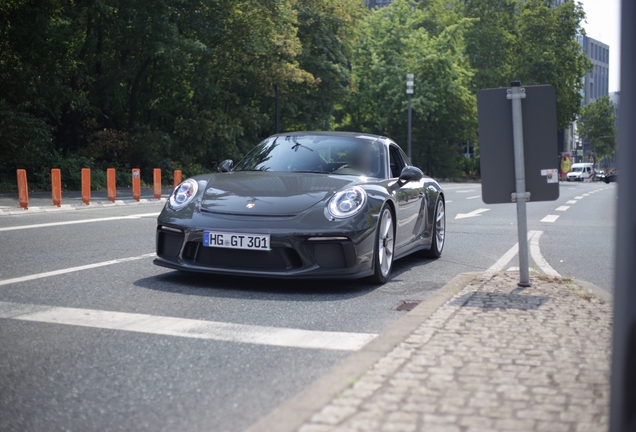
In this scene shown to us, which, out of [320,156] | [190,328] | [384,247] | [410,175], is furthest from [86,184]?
[190,328]

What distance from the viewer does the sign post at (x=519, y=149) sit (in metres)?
6.90

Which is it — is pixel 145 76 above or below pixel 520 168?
above

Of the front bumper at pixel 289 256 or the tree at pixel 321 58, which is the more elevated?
the tree at pixel 321 58

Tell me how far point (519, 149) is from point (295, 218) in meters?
1.86

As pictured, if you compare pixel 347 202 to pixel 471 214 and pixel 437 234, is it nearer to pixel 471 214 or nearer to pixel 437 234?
pixel 437 234

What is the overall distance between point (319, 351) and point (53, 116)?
82.6 ft

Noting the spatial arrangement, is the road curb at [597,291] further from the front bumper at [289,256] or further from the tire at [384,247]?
the front bumper at [289,256]

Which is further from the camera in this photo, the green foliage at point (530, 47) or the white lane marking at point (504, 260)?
the green foliage at point (530, 47)

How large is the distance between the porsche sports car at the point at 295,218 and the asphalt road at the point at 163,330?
23 centimetres

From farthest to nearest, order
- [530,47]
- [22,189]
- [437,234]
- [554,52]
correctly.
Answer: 1. [530,47]
2. [554,52]
3. [22,189]
4. [437,234]

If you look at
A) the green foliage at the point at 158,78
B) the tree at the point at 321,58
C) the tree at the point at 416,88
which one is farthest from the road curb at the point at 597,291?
the tree at the point at 416,88

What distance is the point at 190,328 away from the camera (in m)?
5.23

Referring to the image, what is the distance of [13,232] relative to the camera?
434 inches

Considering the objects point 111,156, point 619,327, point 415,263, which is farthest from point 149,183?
point 619,327
